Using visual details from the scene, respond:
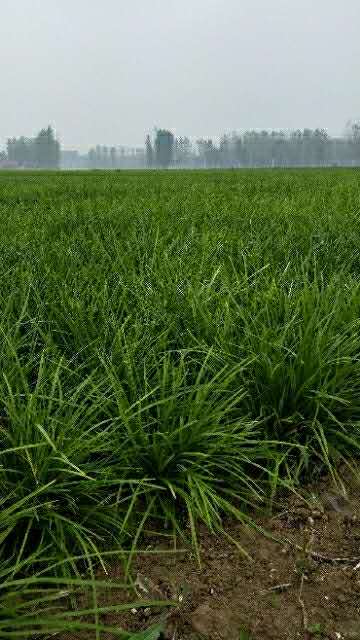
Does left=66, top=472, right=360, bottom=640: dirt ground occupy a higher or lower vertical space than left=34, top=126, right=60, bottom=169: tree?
lower

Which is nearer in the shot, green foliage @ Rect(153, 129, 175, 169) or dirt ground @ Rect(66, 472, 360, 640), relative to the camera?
dirt ground @ Rect(66, 472, 360, 640)

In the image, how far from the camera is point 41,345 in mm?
2869

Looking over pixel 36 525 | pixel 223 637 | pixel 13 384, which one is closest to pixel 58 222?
pixel 13 384

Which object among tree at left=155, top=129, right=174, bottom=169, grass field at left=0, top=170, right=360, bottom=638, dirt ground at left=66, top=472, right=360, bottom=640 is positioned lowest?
dirt ground at left=66, top=472, right=360, bottom=640

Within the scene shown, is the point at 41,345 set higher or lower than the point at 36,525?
higher

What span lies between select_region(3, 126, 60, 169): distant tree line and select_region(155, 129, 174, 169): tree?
3577 centimetres

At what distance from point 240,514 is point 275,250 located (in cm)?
262

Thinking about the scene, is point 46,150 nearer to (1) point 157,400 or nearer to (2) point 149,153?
(2) point 149,153

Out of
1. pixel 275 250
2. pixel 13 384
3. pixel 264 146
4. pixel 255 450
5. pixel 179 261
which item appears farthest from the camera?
pixel 264 146

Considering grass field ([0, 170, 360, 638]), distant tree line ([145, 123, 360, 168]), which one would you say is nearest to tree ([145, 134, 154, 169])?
distant tree line ([145, 123, 360, 168])

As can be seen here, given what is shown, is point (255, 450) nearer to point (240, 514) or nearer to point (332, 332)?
point (240, 514)

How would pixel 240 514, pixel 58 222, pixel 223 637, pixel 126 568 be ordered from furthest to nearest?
pixel 58 222 < pixel 240 514 < pixel 126 568 < pixel 223 637

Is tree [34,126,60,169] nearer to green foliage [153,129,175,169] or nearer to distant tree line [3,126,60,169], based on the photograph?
distant tree line [3,126,60,169]

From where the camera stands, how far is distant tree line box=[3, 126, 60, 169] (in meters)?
183
